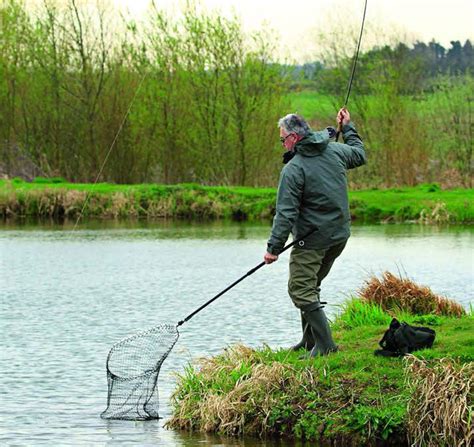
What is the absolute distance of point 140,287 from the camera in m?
22.5

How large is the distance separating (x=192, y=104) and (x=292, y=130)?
36448 millimetres

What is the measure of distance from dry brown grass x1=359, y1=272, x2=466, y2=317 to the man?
372cm

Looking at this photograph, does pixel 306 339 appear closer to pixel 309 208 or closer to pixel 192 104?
pixel 309 208

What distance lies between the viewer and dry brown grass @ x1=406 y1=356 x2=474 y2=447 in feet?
28.0

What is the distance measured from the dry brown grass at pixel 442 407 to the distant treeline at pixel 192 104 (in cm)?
3352

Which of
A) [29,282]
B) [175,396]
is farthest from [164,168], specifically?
[175,396]

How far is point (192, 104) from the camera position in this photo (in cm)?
4634

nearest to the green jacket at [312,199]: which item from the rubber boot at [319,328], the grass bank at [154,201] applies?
the rubber boot at [319,328]

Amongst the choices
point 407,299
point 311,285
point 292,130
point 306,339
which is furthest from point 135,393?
point 407,299

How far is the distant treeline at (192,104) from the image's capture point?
1687 inches

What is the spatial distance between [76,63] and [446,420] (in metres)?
41.5

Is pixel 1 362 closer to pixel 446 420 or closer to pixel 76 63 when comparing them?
pixel 446 420

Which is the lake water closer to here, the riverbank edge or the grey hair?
the riverbank edge

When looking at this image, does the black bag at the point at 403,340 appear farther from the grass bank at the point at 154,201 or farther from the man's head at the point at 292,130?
the grass bank at the point at 154,201
